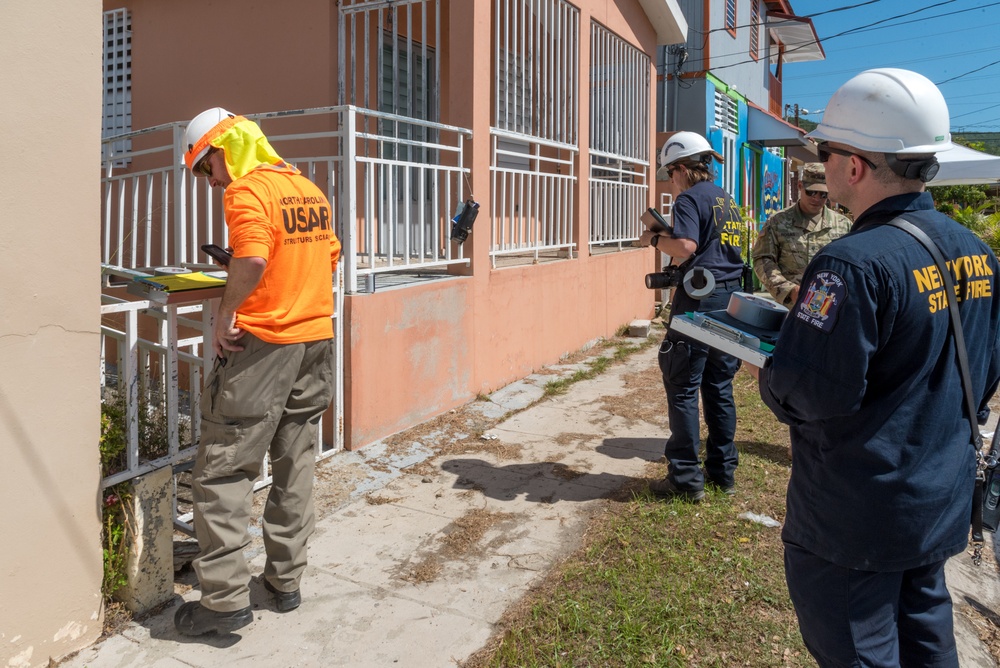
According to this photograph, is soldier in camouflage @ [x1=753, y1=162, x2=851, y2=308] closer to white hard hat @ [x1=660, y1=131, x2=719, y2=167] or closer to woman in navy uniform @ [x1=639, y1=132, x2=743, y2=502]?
woman in navy uniform @ [x1=639, y1=132, x2=743, y2=502]

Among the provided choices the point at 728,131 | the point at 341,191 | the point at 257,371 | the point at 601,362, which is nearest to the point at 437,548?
the point at 257,371

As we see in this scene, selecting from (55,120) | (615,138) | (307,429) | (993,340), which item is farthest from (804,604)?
(615,138)

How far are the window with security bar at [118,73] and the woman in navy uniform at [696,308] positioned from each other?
6.19m

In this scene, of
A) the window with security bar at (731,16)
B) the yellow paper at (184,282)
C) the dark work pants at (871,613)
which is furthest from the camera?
the window with security bar at (731,16)

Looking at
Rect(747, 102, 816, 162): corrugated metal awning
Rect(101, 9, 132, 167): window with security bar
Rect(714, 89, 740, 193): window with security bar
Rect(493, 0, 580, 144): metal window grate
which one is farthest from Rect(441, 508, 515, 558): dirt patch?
Rect(747, 102, 816, 162): corrugated metal awning

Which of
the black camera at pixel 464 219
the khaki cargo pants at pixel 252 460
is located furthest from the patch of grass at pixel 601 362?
the khaki cargo pants at pixel 252 460

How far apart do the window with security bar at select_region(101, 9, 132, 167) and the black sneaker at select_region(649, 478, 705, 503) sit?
647 centimetres

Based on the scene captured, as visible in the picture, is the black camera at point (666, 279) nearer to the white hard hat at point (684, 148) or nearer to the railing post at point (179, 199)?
the white hard hat at point (684, 148)

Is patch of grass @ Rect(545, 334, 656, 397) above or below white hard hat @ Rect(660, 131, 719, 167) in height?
below

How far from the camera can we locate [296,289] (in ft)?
10.6

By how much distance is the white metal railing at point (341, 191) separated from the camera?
16.2 ft

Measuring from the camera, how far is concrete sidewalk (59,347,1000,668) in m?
3.05

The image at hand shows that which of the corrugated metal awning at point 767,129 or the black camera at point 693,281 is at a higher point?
the corrugated metal awning at point 767,129

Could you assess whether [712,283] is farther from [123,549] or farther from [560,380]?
[560,380]
